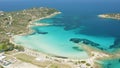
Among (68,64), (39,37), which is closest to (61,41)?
(39,37)

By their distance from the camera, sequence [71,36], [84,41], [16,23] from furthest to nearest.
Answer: [16,23] < [71,36] < [84,41]

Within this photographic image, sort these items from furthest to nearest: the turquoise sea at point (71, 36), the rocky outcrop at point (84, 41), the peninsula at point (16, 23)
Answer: the peninsula at point (16, 23) → the rocky outcrop at point (84, 41) → the turquoise sea at point (71, 36)

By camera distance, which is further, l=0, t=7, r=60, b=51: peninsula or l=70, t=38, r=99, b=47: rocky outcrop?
l=0, t=7, r=60, b=51: peninsula


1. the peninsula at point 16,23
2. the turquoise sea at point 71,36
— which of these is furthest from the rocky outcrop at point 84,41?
the peninsula at point 16,23

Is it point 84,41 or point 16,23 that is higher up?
point 16,23

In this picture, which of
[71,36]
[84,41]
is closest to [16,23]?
[71,36]

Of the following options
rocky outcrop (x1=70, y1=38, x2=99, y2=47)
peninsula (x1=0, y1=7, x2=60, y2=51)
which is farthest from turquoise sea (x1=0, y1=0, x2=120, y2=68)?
peninsula (x1=0, y1=7, x2=60, y2=51)

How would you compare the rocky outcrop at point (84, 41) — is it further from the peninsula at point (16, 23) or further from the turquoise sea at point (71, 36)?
the peninsula at point (16, 23)

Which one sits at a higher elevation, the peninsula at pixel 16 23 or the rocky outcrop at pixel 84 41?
the peninsula at pixel 16 23

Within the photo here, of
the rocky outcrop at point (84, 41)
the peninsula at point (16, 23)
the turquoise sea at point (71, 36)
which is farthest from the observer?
the peninsula at point (16, 23)

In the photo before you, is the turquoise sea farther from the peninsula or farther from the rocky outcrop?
the peninsula

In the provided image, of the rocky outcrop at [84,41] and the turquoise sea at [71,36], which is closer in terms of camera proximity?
the turquoise sea at [71,36]

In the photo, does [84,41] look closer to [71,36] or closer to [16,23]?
[71,36]
